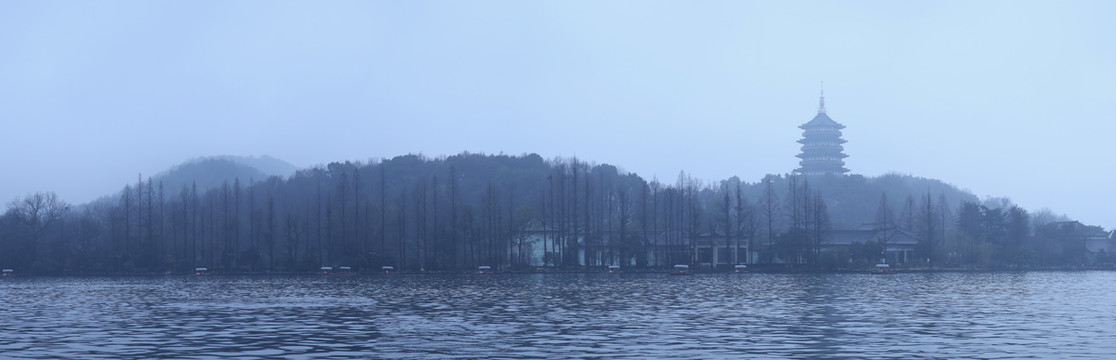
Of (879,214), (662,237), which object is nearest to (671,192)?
(662,237)

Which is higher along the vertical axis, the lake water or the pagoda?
the pagoda

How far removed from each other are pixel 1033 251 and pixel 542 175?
45381mm

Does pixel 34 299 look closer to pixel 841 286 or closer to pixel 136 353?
pixel 136 353

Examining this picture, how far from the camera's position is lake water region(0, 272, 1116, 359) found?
16.4 m

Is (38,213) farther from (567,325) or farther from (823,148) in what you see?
(823,148)

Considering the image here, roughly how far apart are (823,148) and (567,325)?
132451 millimetres

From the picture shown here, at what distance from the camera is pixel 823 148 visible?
14862 cm

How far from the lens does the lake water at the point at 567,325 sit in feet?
53.9

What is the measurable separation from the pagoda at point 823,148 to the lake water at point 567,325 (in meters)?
116

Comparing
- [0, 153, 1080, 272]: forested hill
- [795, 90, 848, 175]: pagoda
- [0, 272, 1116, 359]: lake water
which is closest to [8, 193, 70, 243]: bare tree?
[0, 153, 1080, 272]: forested hill

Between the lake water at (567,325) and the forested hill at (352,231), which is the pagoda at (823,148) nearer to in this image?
the forested hill at (352,231)

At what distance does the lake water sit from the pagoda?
11612cm

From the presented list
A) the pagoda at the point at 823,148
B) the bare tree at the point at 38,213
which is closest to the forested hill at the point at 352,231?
the bare tree at the point at 38,213

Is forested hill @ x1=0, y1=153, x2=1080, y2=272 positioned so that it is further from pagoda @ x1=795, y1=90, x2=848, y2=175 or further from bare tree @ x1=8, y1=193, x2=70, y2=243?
pagoda @ x1=795, y1=90, x2=848, y2=175
